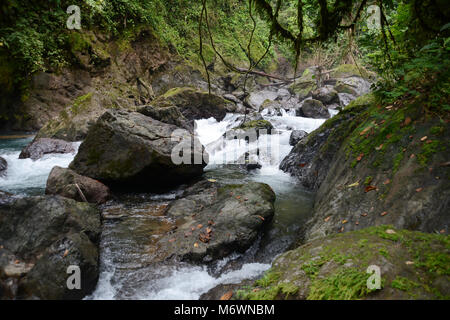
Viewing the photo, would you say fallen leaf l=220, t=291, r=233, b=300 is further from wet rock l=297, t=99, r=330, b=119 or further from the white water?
wet rock l=297, t=99, r=330, b=119

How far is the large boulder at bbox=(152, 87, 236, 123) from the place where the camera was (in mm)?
13883

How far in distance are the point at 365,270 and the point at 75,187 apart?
5.59m

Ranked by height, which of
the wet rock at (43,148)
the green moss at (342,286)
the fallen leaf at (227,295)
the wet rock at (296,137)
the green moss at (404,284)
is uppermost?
the wet rock at (296,137)

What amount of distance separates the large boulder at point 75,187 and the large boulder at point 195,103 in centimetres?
812

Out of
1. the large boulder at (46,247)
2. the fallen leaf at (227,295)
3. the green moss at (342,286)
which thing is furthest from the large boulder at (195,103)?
the green moss at (342,286)

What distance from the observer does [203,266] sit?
151 inches

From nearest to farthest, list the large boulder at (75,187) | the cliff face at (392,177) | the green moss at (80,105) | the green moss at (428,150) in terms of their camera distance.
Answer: the cliff face at (392,177) < the green moss at (428,150) < the large boulder at (75,187) < the green moss at (80,105)

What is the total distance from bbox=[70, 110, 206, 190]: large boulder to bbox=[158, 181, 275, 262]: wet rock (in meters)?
1.26

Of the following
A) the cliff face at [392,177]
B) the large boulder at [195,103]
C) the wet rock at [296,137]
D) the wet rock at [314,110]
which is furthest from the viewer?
the wet rock at [314,110]

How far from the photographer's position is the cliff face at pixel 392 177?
2.78 meters

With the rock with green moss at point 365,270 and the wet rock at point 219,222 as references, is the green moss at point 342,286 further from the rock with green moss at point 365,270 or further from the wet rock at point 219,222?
the wet rock at point 219,222

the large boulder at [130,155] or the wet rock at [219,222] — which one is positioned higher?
the large boulder at [130,155]

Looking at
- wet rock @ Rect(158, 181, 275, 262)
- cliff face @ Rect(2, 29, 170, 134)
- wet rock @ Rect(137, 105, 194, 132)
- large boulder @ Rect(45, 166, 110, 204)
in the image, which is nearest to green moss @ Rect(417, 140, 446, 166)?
wet rock @ Rect(158, 181, 275, 262)

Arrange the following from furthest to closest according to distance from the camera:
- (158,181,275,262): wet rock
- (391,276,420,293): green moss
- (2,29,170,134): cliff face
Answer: (2,29,170,134): cliff face, (158,181,275,262): wet rock, (391,276,420,293): green moss
